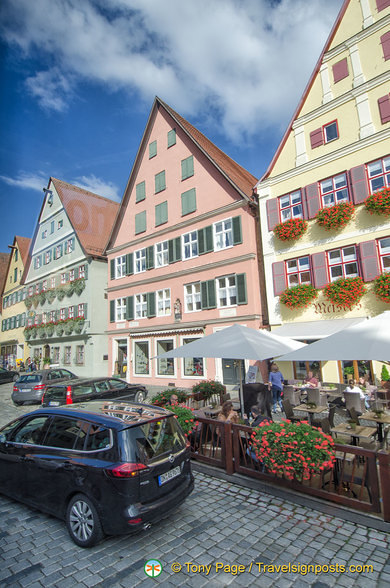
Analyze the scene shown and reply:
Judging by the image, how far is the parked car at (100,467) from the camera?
3.82m

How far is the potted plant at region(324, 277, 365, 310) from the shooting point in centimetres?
1342

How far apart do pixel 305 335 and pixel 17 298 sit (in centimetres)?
3879

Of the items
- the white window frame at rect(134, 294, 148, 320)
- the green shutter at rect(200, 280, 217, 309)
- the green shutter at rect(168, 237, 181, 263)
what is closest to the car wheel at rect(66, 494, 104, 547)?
the green shutter at rect(200, 280, 217, 309)

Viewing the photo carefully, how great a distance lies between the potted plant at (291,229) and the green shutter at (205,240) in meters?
4.52

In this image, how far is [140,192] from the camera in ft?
81.1

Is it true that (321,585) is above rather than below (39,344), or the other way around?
below

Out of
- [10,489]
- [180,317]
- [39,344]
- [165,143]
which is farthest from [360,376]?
[39,344]

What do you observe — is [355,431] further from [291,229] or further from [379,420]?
[291,229]

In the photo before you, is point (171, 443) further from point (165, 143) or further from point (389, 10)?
point (165, 143)

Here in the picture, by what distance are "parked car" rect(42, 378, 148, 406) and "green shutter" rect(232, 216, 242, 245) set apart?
9.29 meters

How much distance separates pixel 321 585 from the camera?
11.0 ft

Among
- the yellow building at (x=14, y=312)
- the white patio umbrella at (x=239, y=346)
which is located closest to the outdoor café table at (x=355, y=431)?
the white patio umbrella at (x=239, y=346)

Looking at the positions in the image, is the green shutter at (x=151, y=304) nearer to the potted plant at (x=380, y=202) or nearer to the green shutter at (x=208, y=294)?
the green shutter at (x=208, y=294)

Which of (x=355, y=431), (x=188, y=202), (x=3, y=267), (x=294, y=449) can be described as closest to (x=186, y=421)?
(x=294, y=449)
